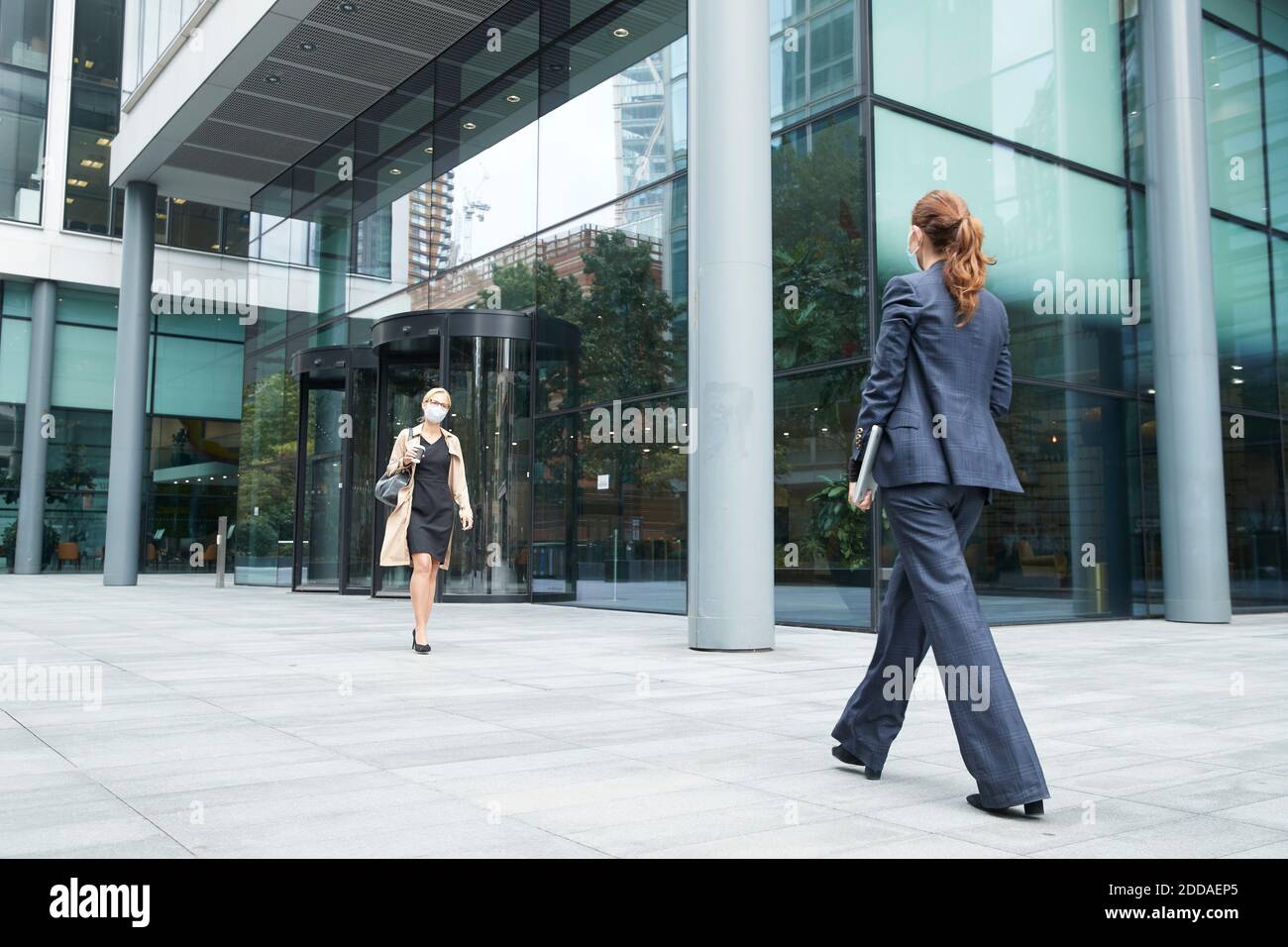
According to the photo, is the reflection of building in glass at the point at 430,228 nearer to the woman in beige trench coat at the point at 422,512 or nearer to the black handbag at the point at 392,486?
the woman in beige trench coat at the point at 422,512

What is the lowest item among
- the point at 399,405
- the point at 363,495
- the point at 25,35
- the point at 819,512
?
the point at 819,512

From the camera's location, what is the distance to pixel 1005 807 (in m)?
3.32

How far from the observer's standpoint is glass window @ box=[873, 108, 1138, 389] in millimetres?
10844

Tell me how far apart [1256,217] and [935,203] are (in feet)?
45.7

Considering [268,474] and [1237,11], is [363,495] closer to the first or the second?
[268,474]

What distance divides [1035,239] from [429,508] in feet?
25.8

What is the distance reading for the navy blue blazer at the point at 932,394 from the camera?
3.68 metres

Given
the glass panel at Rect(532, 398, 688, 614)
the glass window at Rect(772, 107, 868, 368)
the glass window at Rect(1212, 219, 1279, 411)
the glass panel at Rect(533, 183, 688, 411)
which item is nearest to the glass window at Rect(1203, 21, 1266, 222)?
the glass window at Rect(1212, 219, 1279, 411)

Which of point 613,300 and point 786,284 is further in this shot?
point 613,300

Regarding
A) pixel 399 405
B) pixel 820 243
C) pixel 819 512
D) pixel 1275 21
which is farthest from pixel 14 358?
pixel 1275 21

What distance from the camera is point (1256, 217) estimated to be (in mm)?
15273
